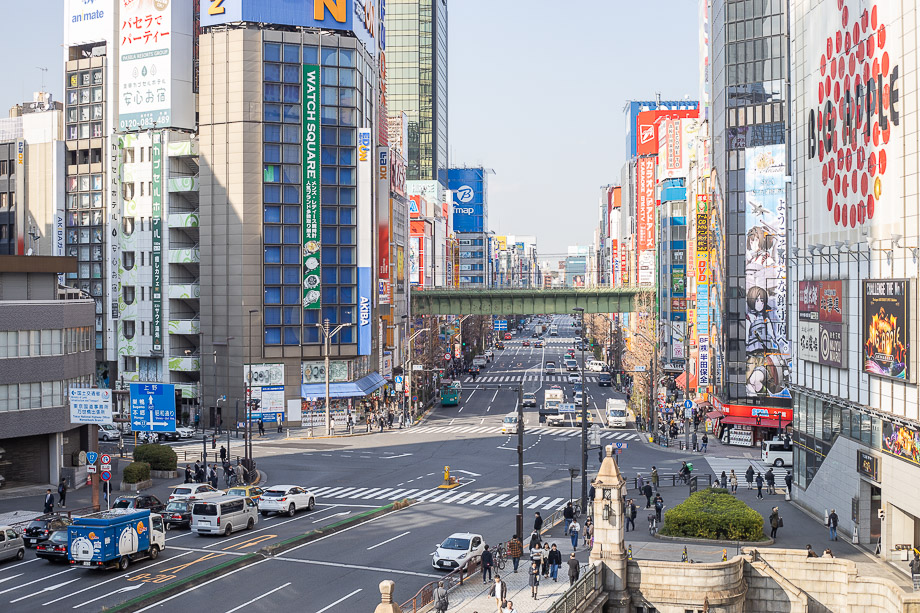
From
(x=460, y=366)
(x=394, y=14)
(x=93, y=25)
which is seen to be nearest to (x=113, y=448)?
(x=93, y=25)

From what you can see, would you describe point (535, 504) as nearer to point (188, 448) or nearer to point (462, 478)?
point (462, 478)

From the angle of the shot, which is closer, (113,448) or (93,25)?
(113,448)

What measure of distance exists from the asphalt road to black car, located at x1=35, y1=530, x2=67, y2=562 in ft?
2.26

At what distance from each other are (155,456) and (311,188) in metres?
34.5

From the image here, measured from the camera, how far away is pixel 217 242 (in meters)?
89.3

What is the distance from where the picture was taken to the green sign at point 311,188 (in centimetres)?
8844

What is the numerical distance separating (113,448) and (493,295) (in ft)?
174

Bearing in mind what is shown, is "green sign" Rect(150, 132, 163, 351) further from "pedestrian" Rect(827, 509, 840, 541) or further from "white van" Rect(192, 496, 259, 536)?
"pedestrian" Rect(827, 509, 840, 541)

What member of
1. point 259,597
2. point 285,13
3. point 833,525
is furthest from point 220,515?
point 285,13

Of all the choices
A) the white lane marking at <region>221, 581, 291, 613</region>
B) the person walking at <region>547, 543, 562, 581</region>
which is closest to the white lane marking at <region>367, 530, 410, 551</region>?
the white lane marking at <region>221, 581, 291, 613</region>

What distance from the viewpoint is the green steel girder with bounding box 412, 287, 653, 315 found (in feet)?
379

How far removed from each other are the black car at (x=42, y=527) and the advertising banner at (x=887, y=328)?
34.1 m

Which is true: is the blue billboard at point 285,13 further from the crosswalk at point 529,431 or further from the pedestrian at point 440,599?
the pedestrian at point 440,599

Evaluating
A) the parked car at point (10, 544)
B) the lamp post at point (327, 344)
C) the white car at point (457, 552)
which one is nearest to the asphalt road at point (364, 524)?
the parked car at point (10, 544)
